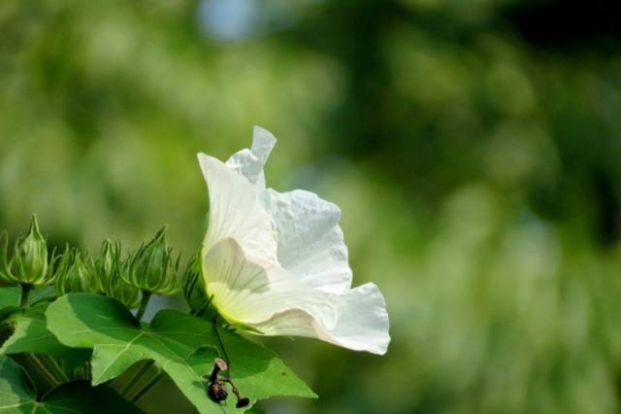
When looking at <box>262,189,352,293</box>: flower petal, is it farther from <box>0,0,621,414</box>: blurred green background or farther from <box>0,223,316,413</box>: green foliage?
<box>0,0,621,414</box>: blurred green background

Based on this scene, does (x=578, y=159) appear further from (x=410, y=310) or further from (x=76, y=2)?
(x=76, y=2)

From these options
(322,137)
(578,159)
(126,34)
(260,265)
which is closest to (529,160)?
(578,159)

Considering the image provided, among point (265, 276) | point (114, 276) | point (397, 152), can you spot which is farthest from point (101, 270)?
point (397, 152)

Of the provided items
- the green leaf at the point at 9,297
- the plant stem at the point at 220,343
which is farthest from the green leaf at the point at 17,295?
the plant stem at the point at 220,343

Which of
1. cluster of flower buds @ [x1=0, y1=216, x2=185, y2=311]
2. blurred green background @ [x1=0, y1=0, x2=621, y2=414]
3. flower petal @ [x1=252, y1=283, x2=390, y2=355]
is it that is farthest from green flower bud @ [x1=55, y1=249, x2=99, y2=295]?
blurred green background @ [x1=0, y1=0, x2=621, y2=414]

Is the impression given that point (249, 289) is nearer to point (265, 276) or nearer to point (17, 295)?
point (265, 276)

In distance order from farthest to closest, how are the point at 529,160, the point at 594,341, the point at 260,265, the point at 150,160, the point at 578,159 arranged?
the point at 578,159, the point at 529,160, the point at 594,341, the point at 150,160, the point at 260,265
